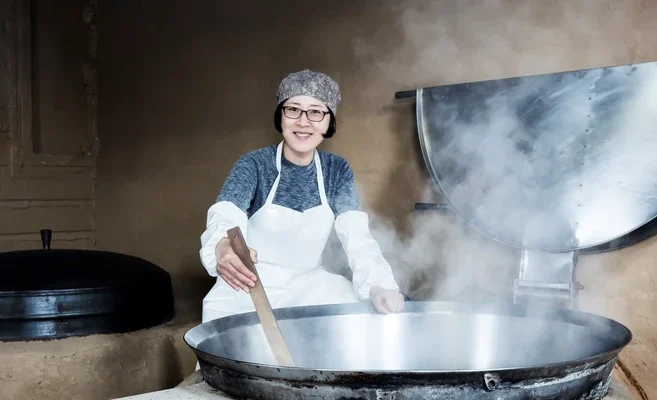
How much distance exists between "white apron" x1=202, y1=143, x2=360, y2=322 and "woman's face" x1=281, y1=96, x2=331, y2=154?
0.09m

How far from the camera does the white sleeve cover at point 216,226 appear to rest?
5.57ft

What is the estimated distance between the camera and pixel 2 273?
229 centimetres

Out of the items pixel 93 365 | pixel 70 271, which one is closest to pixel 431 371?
pixel 93 365

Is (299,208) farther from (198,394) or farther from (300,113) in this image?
(198,394)

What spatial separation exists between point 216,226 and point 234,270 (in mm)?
438

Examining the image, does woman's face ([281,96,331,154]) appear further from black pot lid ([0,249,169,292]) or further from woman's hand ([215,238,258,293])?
black pot lid ([0,249,169,292])

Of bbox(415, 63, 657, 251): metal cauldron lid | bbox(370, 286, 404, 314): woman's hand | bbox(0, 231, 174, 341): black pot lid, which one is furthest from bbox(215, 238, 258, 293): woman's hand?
bbox(0, 231, 174, 341): black pot lid

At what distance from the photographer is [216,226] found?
5.76 feet

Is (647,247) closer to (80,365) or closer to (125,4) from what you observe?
(80,365)

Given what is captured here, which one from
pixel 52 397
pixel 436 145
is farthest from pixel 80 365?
pixel 436 145

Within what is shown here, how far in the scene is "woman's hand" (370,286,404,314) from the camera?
164cm

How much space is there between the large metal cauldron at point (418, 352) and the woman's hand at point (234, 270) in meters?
0.11

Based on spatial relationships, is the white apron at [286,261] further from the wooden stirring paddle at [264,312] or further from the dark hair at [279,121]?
the wooden stirring paddle at [264,312]

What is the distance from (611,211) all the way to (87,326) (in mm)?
1686
